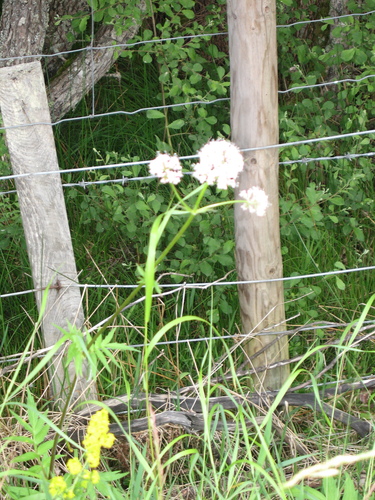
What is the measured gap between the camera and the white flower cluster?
1142mm

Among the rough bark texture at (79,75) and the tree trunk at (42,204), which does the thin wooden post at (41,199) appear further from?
the rough bark texture at (79,75)

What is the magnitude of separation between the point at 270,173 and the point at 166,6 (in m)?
1.35

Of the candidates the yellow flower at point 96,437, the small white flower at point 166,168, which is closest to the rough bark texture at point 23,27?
the small white flower at point 166,168

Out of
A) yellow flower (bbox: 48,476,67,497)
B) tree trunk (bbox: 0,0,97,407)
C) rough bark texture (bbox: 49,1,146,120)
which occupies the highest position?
rough bark texture (bbox: 49,1,146,120)

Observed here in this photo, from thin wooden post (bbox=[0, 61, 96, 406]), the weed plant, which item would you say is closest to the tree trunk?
thin wooden post (bbox=[0, 61, 96, 406])

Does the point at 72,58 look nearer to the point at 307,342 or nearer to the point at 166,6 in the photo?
the point at 166,6

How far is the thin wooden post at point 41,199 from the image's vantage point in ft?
6.31

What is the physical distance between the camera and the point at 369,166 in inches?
111

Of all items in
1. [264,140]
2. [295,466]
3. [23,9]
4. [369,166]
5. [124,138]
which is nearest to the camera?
[295,466]

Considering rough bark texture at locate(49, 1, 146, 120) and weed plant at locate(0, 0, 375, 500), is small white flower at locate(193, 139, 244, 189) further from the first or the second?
rough bark texture at locate(49, 1, 146, 120)

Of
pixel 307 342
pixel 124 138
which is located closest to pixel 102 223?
pixel 124 138

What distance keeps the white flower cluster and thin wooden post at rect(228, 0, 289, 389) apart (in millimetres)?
799

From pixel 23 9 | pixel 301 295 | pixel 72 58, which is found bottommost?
pixel 301 295

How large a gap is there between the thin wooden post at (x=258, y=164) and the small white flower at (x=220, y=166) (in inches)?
31.8
